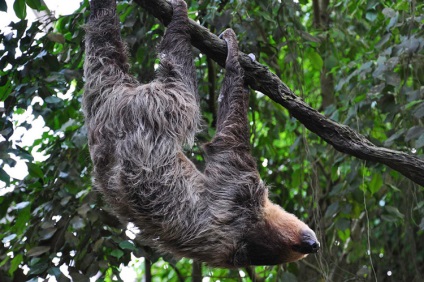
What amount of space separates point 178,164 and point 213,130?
1917 millimetres

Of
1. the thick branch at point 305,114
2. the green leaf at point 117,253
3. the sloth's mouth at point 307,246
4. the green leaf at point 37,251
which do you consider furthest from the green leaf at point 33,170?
the sloth's mouth at point 307,246

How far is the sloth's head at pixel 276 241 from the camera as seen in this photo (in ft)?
19.5

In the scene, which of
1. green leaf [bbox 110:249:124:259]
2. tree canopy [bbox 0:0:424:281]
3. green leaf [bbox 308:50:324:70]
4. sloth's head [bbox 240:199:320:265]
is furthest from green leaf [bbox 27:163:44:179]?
green leaf [bbox 308:50:324:70]

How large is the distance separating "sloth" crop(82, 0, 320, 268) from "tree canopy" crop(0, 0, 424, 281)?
0.34 m

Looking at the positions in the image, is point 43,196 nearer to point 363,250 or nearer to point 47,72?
point 47,72

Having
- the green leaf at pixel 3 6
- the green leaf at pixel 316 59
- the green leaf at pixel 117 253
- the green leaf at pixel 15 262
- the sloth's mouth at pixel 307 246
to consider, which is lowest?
the green leaf at pixel 15 262

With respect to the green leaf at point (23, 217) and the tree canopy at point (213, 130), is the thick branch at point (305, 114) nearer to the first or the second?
the tree canopy at point (213, 130)

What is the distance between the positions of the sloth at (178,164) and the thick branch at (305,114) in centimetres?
11

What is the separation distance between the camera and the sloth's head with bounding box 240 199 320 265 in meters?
5.93

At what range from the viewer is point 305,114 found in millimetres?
5617

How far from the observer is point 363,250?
29.4 feet

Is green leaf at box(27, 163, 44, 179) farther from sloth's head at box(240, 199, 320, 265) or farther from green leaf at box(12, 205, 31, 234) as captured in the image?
sloth's head at box(240, 199, 320, 265)

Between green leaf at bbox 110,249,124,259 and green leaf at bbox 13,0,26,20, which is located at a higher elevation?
green leaf at bbox 13,0,26,20

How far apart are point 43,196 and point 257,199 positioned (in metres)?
2.72
